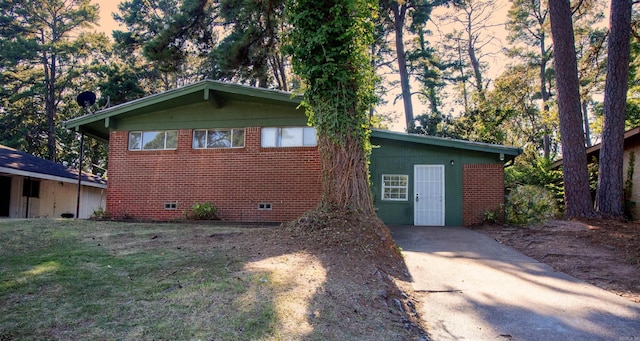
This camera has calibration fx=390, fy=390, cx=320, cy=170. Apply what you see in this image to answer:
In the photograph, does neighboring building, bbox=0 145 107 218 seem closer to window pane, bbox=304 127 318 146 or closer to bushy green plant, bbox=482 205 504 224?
window pane, bbox=304 127 318 146

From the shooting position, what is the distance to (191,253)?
5.48m

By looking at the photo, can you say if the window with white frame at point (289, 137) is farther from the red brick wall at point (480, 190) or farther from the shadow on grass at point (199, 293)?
the shadow on grass at point (199, 293)

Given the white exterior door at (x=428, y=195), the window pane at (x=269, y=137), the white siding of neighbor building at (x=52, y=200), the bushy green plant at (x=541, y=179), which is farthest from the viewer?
the white siding of neighbor building at (x=52, y=200)

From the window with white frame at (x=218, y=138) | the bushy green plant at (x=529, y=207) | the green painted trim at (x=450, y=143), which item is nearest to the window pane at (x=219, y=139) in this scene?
the window with white frame at (x=218, y=138)

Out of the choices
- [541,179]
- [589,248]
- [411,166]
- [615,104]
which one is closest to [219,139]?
[411,166]

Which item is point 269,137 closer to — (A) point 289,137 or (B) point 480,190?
(A) point 289,137

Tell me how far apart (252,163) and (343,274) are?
7.23m

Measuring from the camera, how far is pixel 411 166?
11711mm

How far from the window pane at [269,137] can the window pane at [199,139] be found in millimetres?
1861

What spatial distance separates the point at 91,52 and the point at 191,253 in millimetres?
28816

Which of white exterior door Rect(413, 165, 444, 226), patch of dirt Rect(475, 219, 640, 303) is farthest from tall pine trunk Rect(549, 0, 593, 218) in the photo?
white exterior door Rect(413, 165, 444, 226)

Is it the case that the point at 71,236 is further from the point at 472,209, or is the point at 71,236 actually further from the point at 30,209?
the point at 30,209

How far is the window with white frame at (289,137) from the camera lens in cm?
1116

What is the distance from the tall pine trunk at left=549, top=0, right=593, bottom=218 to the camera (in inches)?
388
